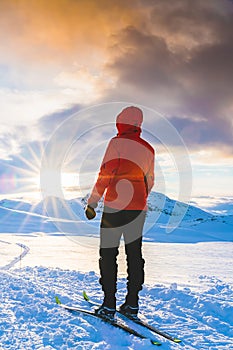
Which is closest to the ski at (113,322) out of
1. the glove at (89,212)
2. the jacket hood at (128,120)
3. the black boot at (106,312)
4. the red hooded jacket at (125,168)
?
the black boot at (106,312)

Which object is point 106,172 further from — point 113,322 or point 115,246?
point 113,322

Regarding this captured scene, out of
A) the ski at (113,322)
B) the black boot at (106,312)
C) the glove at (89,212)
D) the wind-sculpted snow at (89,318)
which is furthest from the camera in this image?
the glove at (89,212)

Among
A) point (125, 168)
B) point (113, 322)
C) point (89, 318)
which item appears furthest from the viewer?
point (125, 168)

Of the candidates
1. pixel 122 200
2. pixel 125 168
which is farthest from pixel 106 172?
pixel 122 200

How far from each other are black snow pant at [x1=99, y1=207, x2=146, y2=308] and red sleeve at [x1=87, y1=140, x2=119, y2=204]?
8.9 inches

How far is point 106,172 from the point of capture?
12.8 ft

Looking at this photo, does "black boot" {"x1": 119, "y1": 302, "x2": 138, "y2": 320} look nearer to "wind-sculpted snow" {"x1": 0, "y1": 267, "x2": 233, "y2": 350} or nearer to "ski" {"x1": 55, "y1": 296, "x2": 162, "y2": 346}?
"wind-sculpted snow" {"x1": 0, "y1": 267, "x2": 233, "y2": 350}

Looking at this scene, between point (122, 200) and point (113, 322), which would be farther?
point (122, 200)

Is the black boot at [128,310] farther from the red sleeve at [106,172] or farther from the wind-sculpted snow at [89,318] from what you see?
the red sleeve at [106,172]

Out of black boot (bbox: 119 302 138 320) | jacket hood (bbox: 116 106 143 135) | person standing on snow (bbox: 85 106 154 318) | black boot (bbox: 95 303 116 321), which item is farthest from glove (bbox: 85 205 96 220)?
black boot (bbox: 119 302 138 320)

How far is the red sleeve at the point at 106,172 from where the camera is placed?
3.90 m

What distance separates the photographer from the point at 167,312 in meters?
4.36

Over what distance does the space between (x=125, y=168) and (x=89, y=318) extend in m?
1.67

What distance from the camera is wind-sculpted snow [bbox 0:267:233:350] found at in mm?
3318
